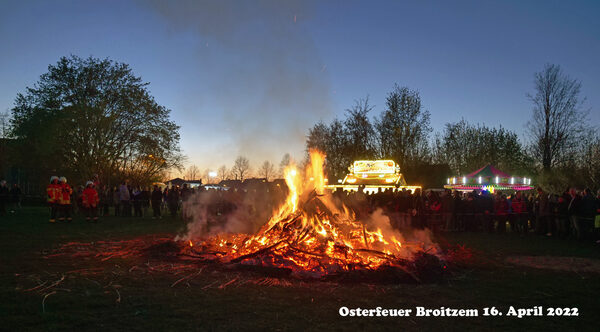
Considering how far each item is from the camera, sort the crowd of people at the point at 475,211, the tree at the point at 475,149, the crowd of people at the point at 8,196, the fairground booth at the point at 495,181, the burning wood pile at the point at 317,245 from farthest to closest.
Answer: the tree at the point at 475,149, the fairground booth at the point at 495,181, the crowd of people at the point at 8,196, the crowd of people at the point at 475,211, the burning wood pile at the point at 317,245

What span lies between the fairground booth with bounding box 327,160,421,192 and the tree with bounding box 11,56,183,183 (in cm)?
1532

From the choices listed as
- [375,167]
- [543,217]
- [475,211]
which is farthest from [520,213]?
[375,167]

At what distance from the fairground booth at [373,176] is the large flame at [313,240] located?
46.2 ft

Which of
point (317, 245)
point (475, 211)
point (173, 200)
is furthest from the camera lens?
point (173, 200)

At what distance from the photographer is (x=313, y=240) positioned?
8938mm

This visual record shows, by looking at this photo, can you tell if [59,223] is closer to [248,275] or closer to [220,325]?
[248,275]

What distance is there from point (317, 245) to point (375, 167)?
1815 cm

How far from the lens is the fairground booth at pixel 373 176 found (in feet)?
82.7

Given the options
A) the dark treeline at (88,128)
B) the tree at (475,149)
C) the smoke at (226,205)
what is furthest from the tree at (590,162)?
the dark treeline at (88,128)

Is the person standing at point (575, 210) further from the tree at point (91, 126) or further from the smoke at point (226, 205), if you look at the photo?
the tree at point (91, 126)

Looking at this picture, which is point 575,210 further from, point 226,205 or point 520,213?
point 226,205

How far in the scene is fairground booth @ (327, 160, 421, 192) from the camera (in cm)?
2520

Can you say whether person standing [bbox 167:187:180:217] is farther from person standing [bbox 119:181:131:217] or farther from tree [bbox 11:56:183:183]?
tree [bbox 11:56:183:183]

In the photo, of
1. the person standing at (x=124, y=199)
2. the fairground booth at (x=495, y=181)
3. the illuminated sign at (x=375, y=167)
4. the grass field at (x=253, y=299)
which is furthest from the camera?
the illuminated sign at (x=375, y=167)
